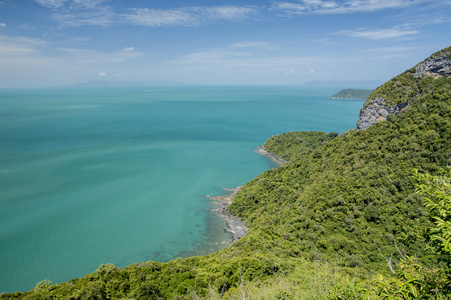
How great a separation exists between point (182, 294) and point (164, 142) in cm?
4822

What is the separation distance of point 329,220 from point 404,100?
1378cm

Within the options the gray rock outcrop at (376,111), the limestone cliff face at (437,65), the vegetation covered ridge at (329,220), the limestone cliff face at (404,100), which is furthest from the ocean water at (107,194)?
the limestone cliff face at (437,65)

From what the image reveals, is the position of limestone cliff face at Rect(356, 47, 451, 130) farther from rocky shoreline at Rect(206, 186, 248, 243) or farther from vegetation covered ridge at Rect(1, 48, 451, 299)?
rocky shoreline at Rect(206, 186, 248, 243)

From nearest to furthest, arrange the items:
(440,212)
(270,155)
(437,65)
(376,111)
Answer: (440,212), (437,65), (376,111), (270,155)

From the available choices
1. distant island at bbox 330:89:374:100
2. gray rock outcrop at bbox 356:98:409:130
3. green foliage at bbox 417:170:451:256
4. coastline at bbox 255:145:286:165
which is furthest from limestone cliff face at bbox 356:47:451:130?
distant island at bbox 330:89:374:100

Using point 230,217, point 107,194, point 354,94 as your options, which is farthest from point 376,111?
point 354,94

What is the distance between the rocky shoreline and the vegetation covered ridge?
70 centimetres

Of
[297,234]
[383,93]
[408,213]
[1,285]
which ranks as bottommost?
[1,285]

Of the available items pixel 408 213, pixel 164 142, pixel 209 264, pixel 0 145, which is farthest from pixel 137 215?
pixel 0 145

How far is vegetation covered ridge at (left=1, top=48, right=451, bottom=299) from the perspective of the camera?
468 inches

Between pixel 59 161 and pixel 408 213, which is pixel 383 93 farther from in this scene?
pixel 59 161

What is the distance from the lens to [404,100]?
23.2m

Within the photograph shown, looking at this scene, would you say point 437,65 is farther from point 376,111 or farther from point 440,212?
point 440,212

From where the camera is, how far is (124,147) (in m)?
52.7
